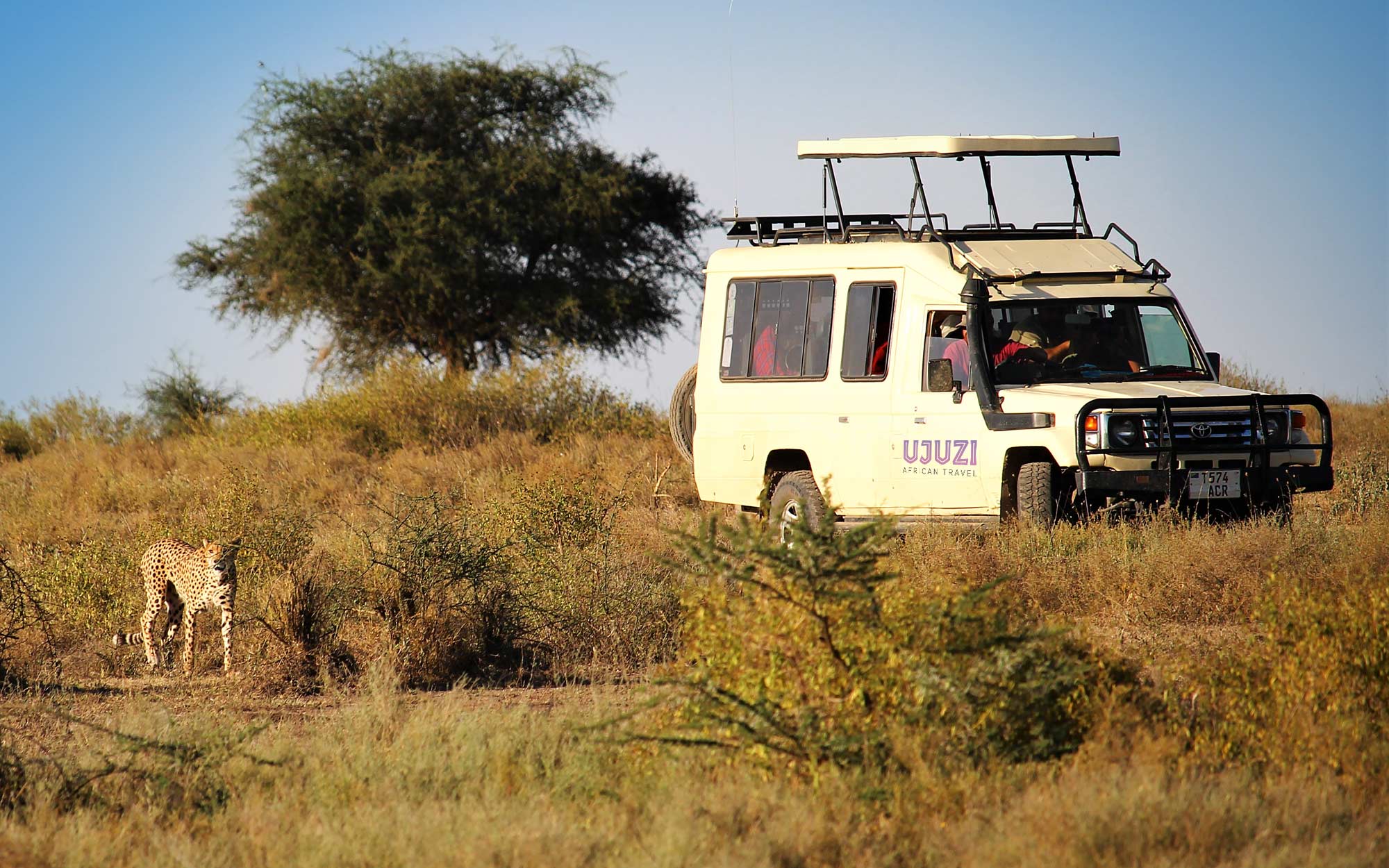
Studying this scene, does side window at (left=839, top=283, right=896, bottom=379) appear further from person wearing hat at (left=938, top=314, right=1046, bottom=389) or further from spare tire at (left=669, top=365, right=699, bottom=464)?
spare tire at (left=669, top=365, right=699, bottom=464)

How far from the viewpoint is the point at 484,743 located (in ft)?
18.0

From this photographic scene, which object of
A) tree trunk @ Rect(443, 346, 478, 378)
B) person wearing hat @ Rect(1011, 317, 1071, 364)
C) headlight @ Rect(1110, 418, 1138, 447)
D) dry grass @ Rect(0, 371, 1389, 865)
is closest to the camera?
dry grass @ Rect(0, 371, 1389, 865)

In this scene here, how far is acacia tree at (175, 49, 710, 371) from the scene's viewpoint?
2214cm

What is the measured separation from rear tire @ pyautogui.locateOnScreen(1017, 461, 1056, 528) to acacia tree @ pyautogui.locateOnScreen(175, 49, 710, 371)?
48.2 feet

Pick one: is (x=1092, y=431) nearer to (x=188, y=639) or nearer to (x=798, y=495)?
(x=798, y=495)

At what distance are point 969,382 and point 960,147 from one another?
2.24 metres

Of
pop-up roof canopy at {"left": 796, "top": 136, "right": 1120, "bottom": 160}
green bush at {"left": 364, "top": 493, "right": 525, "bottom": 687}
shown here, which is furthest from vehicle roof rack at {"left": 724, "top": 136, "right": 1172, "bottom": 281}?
green bush at {"left": 364, "top": 493, "right": 525, "bottom": 687}

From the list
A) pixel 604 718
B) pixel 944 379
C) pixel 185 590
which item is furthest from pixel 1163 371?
pixel 185 590

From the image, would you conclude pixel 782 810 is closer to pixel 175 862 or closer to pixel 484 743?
pixel 484 743

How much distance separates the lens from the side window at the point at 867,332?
9664 mm

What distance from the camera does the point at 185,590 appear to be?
8008 millimetres

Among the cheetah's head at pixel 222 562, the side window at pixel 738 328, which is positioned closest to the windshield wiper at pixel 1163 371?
the side window at pixel 738 328

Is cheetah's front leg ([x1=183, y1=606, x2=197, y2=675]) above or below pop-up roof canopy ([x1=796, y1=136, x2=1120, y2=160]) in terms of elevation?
below

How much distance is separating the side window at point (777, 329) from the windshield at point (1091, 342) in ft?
4.26
